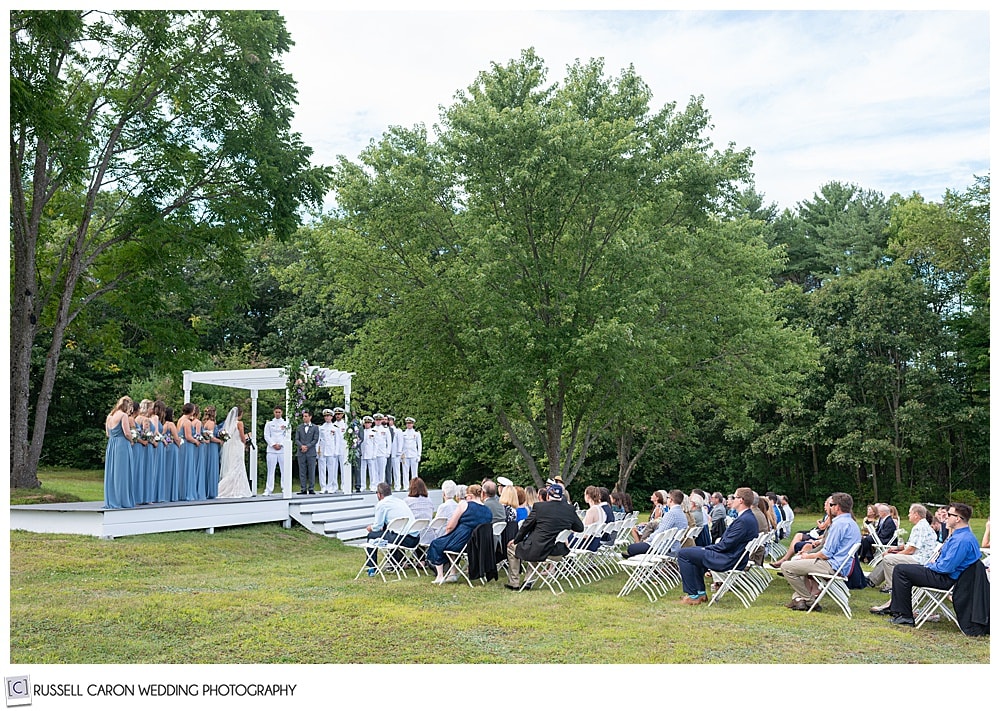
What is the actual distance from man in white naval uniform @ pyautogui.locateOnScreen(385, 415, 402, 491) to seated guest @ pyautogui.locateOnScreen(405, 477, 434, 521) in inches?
293

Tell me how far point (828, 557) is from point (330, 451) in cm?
1086

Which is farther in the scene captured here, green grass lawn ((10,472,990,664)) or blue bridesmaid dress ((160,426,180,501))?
blue bridesmaid dress ((160,426,180,501))

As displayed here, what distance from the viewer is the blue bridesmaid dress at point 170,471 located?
14.1 metres

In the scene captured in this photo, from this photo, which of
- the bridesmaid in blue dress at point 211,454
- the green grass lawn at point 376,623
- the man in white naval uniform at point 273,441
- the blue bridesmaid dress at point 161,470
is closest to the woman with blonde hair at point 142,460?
the blue bridesmaid dress at point 161,470

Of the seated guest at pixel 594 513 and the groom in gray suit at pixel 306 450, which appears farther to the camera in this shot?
the groom in gray suit at pixel 306 450

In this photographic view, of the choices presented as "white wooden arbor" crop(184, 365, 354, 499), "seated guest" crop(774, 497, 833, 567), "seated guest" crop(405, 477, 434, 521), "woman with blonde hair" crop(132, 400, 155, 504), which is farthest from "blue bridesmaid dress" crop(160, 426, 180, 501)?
"seated guest" crop(774, 497, 833, 567)

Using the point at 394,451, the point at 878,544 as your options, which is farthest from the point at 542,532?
the point at 394,451

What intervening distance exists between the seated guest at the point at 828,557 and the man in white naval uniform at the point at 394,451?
11.1 metres

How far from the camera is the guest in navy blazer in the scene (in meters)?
9.77

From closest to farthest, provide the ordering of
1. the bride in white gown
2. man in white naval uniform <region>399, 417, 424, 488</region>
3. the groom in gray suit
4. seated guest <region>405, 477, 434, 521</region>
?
seated guest <region>405, 477, 434, 521</region>
the bride in white gown
the groom in gray suit
man in white naval uniform <region>399, 417, 424, 488</region>

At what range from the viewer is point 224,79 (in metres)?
18.7

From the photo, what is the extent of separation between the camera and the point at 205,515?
14.2 metres
